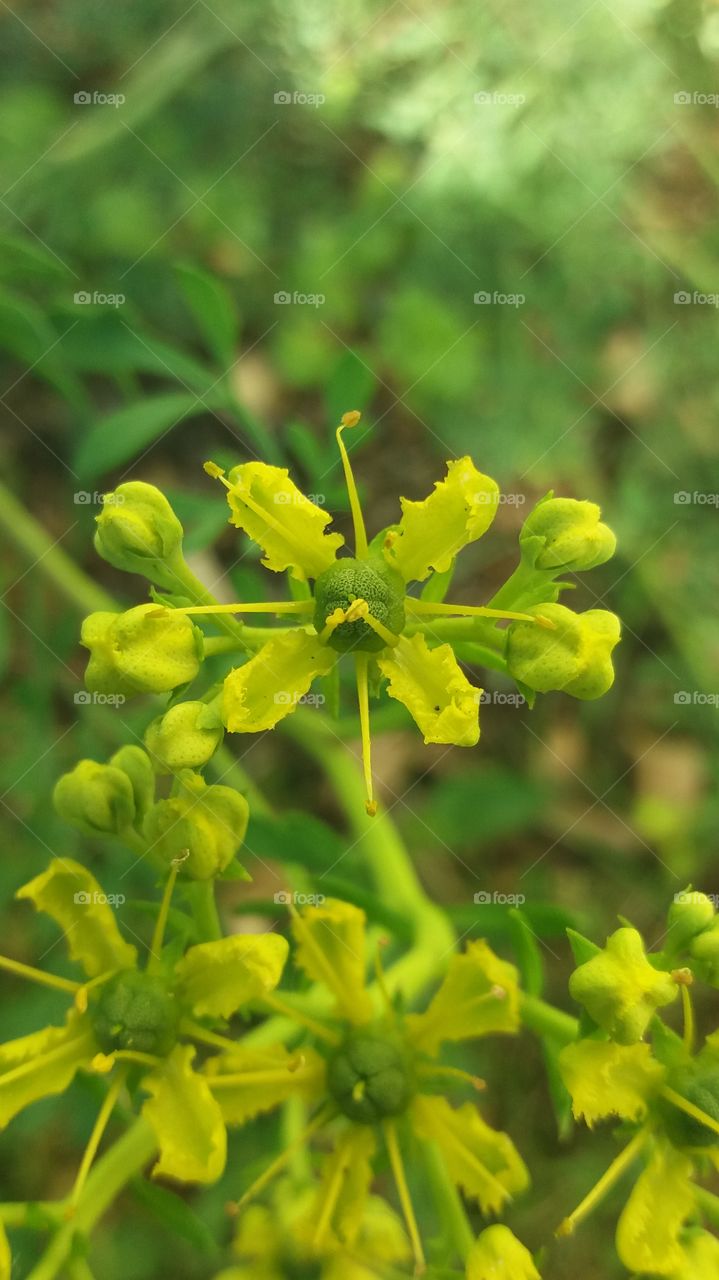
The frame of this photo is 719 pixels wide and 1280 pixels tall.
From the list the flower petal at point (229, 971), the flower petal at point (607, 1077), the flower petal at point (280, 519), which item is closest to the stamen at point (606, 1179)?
the flower petal at point (607, 1077)

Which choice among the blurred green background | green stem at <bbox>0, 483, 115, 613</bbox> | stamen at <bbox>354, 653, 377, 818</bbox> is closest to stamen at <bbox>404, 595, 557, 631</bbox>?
stamen at <bbox>354, 653, 377, 818</bbox>

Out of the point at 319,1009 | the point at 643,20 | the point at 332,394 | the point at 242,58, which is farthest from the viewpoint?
the point at 242,58

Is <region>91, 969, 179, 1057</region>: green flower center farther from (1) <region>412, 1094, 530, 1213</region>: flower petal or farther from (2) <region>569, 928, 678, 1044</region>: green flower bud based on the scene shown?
(2) <region>569, 928, 678, 1044</region>: green flower bud

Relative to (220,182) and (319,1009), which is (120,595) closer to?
(220,182)

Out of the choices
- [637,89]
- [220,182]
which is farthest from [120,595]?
[637,89]

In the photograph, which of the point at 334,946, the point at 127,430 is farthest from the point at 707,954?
the point at 127,430

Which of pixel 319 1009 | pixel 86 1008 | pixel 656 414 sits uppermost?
pixel 656 414

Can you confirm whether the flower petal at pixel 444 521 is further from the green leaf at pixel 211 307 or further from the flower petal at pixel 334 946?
the green leaf at pixel 211 307
